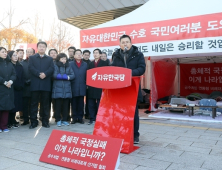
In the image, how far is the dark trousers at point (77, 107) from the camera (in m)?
5.30

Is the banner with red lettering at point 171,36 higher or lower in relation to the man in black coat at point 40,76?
higher

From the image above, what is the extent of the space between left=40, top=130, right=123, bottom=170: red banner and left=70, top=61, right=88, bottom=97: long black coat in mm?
2259

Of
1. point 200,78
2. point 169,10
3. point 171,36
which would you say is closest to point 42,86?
point 171,36

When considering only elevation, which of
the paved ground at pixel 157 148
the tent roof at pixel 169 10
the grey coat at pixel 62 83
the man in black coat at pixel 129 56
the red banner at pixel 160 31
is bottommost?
the paved ground at pixel 157 148

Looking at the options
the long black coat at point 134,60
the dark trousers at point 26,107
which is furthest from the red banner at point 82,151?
the dark trousers at point 26,107

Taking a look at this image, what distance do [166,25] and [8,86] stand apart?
3689 mm

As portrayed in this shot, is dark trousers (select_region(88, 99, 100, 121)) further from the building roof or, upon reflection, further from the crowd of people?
the building roof

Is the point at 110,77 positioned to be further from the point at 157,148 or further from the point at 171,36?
the point at 171,36

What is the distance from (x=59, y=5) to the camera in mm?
9828

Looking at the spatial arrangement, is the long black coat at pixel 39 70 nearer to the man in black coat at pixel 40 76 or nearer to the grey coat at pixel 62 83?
the man in black coat at pixel 40 76

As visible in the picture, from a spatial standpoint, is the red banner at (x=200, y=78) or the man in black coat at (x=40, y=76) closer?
the man in black coat at (x=40, y=76)

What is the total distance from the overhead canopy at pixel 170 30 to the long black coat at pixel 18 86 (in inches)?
77.6

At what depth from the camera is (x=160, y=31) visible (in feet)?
17.4

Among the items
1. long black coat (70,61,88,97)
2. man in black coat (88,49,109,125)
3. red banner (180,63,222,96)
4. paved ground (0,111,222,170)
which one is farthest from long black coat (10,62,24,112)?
red banner (180,63,222,96)
